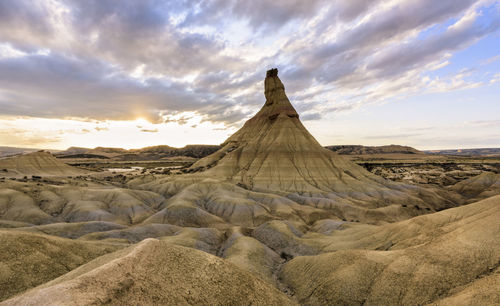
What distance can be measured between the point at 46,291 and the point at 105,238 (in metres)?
28.2

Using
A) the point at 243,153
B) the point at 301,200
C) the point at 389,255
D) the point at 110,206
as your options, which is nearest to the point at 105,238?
the point at 110,206

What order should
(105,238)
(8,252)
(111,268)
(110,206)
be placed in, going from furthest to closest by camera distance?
(110,206)
(105,238)
(8,252)
(111,268)

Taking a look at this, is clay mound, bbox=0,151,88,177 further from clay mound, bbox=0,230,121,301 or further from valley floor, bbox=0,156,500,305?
clay mound, bbox=0,230,121,301

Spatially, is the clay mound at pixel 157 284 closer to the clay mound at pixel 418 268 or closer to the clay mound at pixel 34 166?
the clay mound at pixel 418 268

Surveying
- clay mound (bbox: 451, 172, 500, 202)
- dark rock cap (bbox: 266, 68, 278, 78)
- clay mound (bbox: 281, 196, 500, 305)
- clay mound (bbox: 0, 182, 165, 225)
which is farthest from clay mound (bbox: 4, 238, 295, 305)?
dark rock cap (bbox: 266, 68, 278, 78)

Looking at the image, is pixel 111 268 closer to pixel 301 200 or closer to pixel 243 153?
pixel 301 200

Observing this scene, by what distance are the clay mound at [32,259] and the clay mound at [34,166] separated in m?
104

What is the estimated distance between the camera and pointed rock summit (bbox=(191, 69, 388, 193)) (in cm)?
8150

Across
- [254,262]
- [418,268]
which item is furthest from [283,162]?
[418,268]

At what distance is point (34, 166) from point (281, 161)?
108397 millimetres

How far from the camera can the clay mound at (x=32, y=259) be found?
57.7ft

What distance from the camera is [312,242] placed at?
36.0 metres

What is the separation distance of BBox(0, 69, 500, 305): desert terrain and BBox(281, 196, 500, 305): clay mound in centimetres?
9

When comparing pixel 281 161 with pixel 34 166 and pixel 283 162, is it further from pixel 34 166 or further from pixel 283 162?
pixel 34 166
